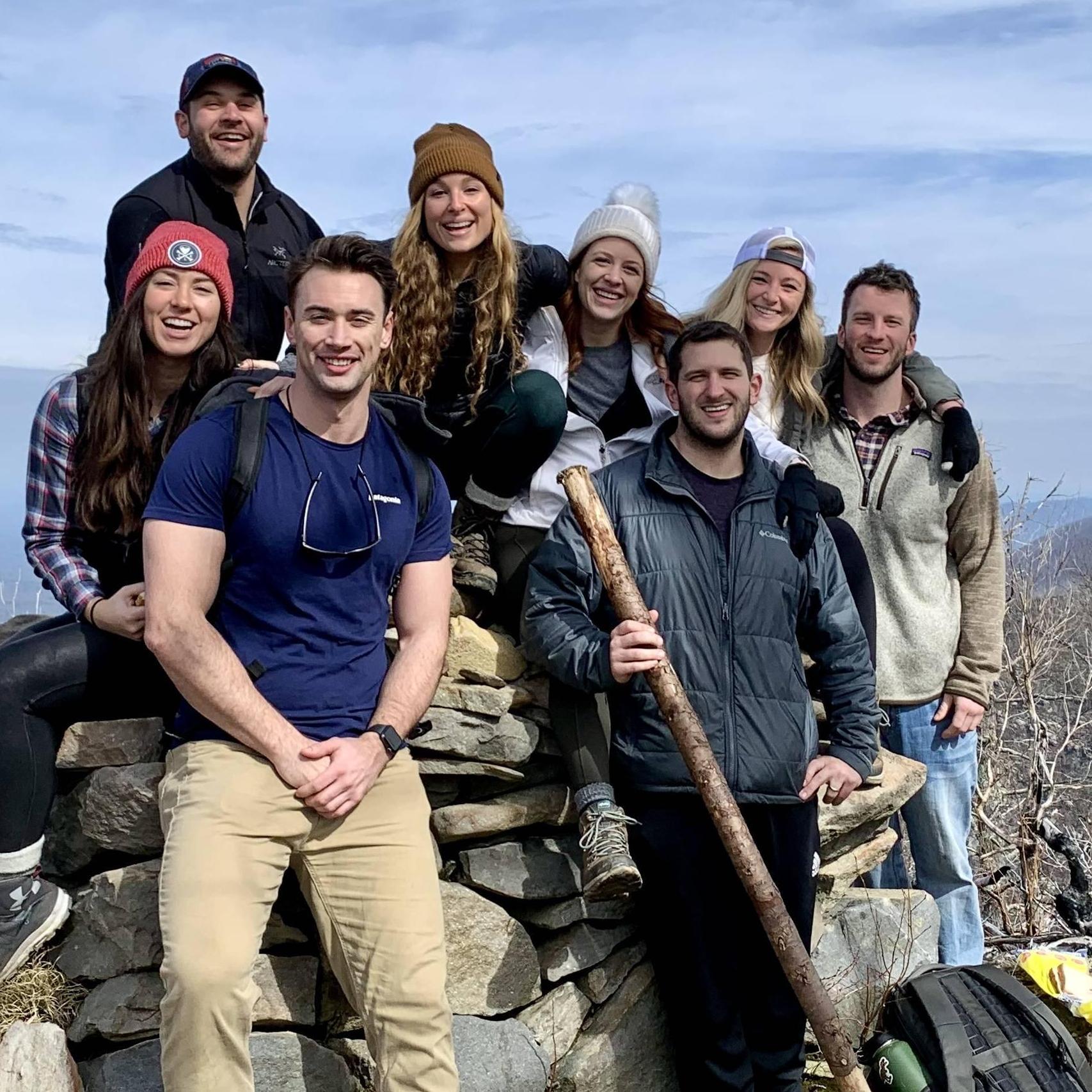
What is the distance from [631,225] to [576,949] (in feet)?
10.7

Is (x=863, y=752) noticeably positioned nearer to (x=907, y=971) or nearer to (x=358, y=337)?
(x=907, y=971)

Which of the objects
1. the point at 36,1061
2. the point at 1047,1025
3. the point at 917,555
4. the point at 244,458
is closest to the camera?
the point at 244,458

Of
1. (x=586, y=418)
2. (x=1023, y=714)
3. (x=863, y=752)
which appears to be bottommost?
(x=1023, y=714)

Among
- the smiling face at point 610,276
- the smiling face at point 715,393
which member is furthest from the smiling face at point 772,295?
the smiling face at point 715,393

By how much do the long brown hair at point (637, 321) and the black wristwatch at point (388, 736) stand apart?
214 centimetres

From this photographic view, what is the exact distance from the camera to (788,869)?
478 cm

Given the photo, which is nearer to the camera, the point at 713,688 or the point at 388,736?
the point at 388,736

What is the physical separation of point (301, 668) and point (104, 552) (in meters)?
1.04

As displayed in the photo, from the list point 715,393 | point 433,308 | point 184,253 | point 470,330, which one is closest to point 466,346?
point 470,330

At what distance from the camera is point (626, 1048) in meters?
5.11

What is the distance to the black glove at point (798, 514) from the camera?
16.2 feet

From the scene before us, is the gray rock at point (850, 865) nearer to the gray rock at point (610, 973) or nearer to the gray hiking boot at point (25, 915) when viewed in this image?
the gray rock at point (610, 973)

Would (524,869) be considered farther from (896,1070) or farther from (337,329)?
(337,329)

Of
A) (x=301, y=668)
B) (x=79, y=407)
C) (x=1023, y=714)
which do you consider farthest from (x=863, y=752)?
(x=1023, y=714)
